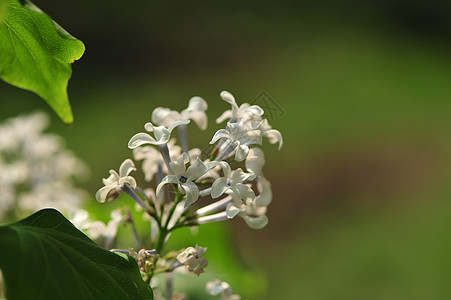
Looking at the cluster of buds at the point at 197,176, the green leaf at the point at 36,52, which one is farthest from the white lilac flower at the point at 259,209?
the green leaf at the point at 36,52

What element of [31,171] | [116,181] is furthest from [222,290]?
[31,171]

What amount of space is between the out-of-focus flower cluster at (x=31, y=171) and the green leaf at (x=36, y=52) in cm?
63

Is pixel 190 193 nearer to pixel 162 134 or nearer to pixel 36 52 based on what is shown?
pixel 162 134

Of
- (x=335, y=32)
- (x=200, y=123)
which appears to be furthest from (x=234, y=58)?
(x=200, y=123)

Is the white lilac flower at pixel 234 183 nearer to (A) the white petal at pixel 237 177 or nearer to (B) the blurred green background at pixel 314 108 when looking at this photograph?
(A) the white petal at pixel 237 177

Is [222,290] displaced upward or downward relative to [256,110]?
downward

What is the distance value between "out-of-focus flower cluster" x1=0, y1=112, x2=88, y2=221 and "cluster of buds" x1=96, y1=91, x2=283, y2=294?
Result: 510mm

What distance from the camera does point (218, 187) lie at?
0.64 m

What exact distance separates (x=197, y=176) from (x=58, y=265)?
0.19 m

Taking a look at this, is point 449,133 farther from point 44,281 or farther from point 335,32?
point 44,281

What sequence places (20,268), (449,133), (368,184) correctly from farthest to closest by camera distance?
(449,133) < (368,184) < (20,268)

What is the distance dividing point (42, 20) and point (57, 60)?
45mm

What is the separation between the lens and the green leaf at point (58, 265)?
1.64 feet

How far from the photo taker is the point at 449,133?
5.20m
